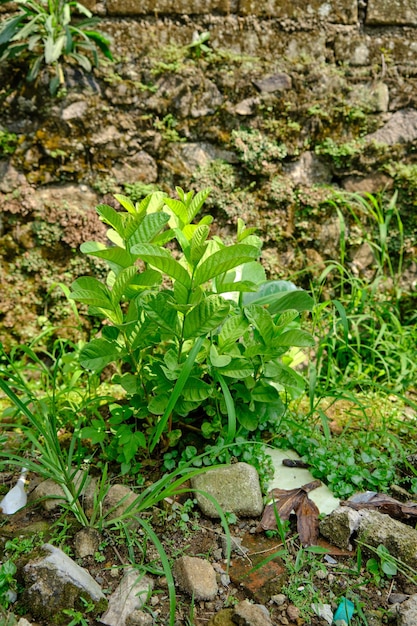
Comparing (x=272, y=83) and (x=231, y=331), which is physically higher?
(x=272, y=83)

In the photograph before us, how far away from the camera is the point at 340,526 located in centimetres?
151

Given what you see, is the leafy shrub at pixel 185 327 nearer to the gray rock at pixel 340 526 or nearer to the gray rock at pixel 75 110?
the gray rock at pixel 340 526

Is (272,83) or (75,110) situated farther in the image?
(272,83)

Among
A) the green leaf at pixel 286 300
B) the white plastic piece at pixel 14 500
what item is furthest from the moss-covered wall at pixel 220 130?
the white plastic piece at pixel 14 500

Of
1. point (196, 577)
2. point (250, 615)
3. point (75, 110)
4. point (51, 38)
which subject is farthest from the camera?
point (75, 110)

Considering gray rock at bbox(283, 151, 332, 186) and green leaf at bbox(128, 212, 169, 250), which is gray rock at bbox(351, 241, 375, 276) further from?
green leaf at bbox(128, 212, 169, 250)

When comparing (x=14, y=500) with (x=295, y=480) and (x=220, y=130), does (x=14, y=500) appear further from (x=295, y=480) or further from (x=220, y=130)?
(x=220, y=130)

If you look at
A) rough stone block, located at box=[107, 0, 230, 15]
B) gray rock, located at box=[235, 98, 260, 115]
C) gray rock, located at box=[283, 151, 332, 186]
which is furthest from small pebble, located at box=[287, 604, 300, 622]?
rough stone block, located at box=[107, 0, 230, 15]

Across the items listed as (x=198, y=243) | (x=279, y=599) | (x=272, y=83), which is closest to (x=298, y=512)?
(x=279, y=599)

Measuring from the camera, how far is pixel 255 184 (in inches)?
108

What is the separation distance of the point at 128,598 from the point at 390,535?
0.75 metres

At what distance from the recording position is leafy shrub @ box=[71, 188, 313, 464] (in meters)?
1.51

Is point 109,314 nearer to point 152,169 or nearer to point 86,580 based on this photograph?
point 86,580

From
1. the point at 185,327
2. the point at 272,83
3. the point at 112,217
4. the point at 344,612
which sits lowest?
the point at 344,612
